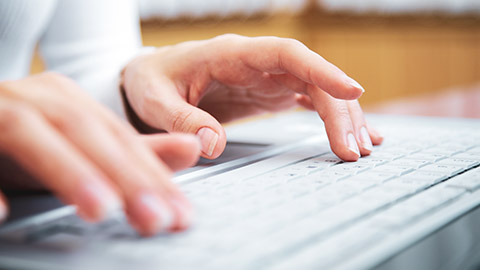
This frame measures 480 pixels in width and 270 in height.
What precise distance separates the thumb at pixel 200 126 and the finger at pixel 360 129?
126 millimetres

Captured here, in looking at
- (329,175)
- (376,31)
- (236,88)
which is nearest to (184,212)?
(329,175)

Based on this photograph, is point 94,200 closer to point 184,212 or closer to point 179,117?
point 184,212

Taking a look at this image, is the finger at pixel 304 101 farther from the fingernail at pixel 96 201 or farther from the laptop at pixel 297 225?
the fingernail at pixel 96 201

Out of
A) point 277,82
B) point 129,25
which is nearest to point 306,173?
point 277,82

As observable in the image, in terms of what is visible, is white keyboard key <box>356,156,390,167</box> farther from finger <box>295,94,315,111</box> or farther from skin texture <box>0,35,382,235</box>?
finger <box>295,94,315,111</box>

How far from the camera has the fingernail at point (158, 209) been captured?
264mm

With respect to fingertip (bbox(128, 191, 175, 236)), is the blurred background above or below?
below

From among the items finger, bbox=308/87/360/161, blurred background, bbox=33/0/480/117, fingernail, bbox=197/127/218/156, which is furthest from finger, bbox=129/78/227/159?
blurred background, bbox=33/0/480/117

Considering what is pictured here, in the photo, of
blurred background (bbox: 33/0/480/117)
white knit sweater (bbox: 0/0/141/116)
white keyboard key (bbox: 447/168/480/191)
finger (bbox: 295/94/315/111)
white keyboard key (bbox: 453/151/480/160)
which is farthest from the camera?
blurred background (bbox: 33/0/480/117)

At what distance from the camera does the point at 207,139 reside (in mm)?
506

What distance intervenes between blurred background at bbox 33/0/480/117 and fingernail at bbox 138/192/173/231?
234 cm

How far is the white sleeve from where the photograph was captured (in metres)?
0.93

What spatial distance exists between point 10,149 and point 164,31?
9.60ft

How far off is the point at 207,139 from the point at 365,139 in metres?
0.15
